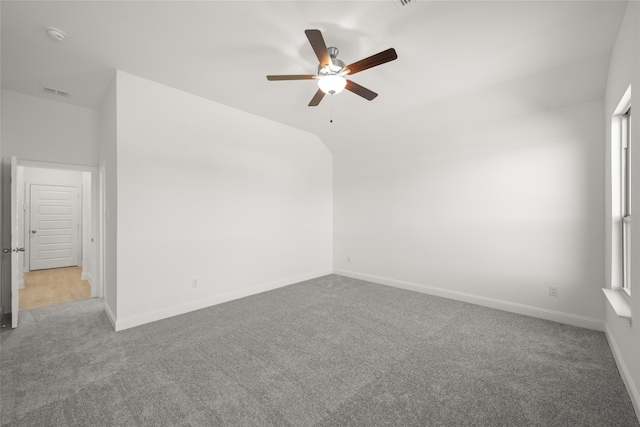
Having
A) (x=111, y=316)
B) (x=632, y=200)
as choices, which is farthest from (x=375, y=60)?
(x=111, y=316)

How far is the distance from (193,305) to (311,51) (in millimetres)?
3456

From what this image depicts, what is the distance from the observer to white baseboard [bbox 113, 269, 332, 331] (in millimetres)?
3125

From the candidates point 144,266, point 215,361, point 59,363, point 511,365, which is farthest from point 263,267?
A: point 511,365

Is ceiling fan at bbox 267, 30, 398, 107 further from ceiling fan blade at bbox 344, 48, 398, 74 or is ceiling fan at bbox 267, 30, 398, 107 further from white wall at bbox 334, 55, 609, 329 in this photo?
white wall at bbox 334, 55, 609, 329

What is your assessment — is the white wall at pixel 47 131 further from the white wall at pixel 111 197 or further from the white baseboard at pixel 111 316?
the white baseboard at pixel 111 316

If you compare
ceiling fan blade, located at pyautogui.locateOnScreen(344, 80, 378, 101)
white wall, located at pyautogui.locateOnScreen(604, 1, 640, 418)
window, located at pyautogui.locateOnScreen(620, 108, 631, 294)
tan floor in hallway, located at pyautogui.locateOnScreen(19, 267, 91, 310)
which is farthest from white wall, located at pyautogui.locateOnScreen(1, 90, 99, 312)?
window, located at pyautogui.locateOnScreen(620, 108, 631, 294)

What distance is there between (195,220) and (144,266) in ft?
2.71

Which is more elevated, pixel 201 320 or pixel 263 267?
pixel 263 267

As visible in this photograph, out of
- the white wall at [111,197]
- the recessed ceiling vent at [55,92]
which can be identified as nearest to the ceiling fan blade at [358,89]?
the white wall at [111,197]

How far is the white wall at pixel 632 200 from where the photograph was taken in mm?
1775

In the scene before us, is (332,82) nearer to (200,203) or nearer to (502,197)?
(200,203)

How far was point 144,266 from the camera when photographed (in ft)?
10.8

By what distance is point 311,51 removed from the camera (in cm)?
264

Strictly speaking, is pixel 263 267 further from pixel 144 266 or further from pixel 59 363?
pixel 59 363
